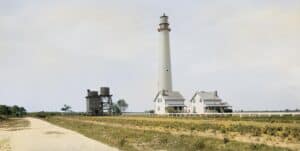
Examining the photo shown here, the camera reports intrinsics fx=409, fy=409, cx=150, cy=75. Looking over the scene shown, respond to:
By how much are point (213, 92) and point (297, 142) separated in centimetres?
5829

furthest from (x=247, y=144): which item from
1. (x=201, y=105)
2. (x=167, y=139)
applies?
(x=201, y=105)

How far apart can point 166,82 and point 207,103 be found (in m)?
9.37

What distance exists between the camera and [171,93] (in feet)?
271

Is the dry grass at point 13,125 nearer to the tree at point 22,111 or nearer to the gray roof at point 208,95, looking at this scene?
the gray roof at point 208,95

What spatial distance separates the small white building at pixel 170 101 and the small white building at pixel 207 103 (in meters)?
2.54

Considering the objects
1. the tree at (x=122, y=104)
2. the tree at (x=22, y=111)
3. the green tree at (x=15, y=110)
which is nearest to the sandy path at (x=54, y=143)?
the tree at (x=122, y=104)

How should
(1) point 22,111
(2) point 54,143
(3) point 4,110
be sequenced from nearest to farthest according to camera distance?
(2) point 54,143
(3) point 4,110
(1) point 22,111

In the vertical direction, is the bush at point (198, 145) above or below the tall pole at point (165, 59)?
below

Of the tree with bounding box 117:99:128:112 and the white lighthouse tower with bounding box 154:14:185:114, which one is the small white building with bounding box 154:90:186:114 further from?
the tree with bounding box 117:99:128:112

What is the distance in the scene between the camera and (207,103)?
7869cm

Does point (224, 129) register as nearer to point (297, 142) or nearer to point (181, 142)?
point (181, 142)

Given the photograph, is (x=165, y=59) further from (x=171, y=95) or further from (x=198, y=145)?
(x=198, y=145)

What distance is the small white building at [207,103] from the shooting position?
7788 cm

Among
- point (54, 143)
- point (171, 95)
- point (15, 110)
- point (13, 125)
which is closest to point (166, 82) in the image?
point (171, 95)
